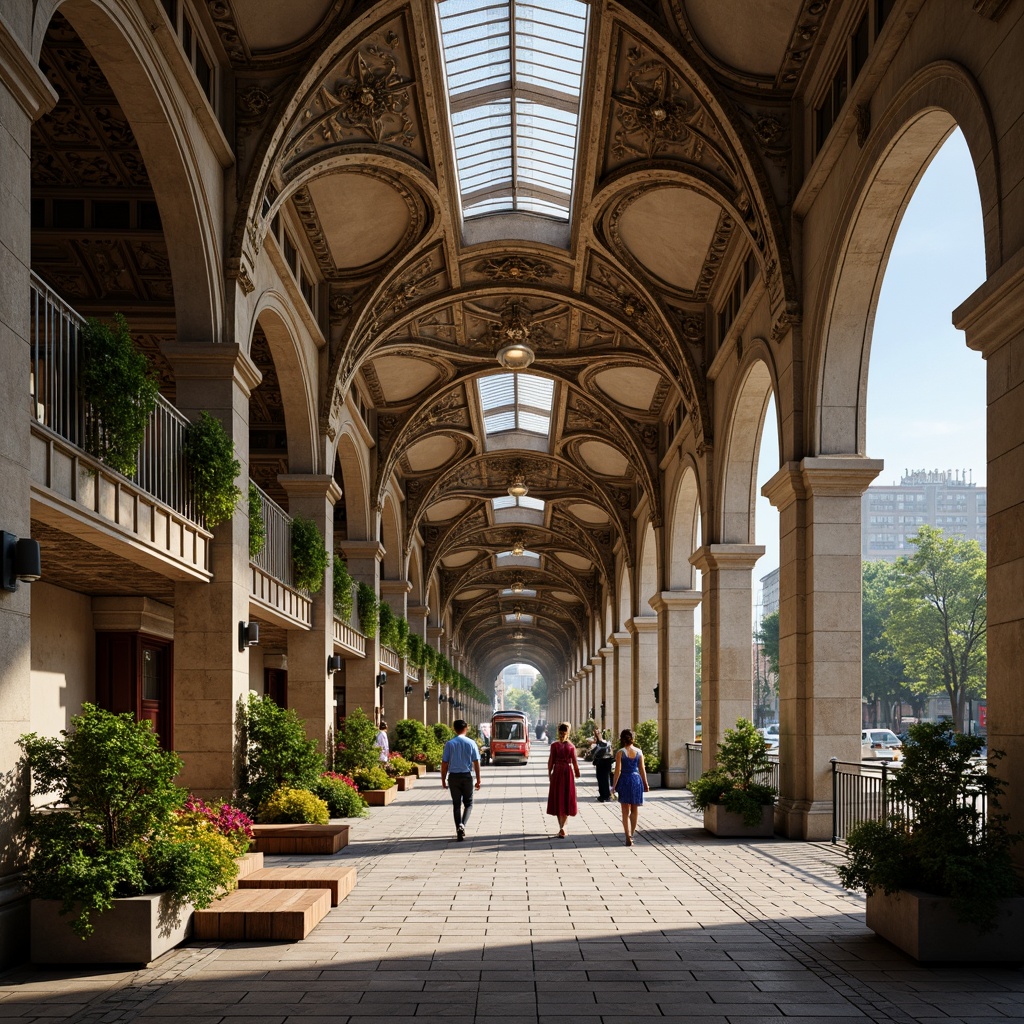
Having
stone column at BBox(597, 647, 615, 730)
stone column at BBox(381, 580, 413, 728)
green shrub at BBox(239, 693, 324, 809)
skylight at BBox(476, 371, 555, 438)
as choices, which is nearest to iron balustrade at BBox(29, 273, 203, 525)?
green shrub at BBox(239, 693, 324, 809)

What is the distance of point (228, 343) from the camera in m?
13.8

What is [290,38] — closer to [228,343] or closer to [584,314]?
[228,343]

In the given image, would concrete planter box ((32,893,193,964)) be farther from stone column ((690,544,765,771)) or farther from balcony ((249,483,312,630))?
stone column ((690,544,765,771))

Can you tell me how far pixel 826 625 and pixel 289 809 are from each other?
710 cm

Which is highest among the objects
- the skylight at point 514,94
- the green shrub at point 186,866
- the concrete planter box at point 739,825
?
the skylight at point 514,94

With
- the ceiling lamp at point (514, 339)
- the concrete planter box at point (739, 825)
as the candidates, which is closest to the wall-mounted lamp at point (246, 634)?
the concrete planter box at point (739, 825)

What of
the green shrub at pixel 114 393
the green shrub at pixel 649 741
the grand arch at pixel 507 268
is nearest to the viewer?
the grand arch at pixel 507 268

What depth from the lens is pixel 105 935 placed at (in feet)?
24.8

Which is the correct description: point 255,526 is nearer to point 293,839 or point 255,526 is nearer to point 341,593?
point 293,839

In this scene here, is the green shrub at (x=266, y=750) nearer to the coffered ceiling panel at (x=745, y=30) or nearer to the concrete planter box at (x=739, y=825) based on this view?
the concrete planter box at (x=739, y=825)

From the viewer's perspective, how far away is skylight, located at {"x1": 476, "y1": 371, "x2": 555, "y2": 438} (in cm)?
3066

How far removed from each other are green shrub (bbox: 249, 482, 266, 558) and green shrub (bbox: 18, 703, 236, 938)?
6.70 m

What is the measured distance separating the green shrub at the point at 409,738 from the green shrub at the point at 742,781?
15784 mm

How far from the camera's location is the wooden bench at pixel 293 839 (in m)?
13.2
